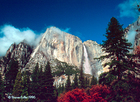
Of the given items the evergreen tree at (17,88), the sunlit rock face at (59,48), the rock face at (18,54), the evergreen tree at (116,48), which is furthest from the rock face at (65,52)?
the evergreen tree at (116,48)

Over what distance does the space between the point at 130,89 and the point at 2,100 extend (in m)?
27.9

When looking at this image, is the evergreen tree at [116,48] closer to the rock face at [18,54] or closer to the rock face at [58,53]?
the rock face at [58,53]

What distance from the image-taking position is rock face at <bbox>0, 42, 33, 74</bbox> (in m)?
125

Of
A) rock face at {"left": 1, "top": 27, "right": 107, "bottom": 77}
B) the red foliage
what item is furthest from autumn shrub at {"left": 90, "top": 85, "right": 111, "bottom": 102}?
rock face at {"left": 1, "top": 27, "right": 107, "bottom": 77}

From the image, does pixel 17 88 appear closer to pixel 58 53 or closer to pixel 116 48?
pixel 116 48

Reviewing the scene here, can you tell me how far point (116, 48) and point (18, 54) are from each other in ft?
433

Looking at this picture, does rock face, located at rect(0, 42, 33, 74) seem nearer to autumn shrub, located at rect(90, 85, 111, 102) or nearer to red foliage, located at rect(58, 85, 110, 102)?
red foliage, located at rect(58, 85, 110, 102)

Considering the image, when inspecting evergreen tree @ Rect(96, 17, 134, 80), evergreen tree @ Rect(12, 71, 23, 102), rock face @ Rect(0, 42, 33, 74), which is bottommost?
evergreen tree @ Rect(12, 71, 23, 102)

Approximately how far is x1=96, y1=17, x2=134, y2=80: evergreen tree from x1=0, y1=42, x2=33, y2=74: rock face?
123 m

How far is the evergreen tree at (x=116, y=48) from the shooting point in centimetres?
1220

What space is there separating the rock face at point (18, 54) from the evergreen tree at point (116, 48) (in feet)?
402

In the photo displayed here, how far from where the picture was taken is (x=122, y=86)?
37.2 feet

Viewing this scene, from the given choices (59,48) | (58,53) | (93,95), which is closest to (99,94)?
(93,95)

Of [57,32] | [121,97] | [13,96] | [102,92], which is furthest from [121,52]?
[57,32]
